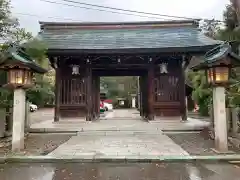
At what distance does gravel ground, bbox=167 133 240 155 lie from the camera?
6688 millimetres

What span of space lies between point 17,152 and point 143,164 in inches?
139

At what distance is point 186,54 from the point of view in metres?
12.1

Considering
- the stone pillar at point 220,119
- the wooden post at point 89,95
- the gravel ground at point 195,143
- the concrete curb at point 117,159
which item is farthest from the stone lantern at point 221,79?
the wooden post at point 89,95

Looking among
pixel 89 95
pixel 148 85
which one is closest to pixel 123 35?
pixel 148 85

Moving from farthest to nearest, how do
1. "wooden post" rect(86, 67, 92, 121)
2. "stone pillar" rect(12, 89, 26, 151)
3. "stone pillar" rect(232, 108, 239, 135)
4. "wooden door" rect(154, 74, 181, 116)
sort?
"wooden door" rect(154, 74, 181, 116) < "wooden post" rect(86, 67, 92, 121) < "stone pillar" rect(232, 108, 239, 135) < "stone pillar" rect(12, 89, 26, 151)

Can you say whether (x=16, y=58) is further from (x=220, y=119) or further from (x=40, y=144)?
(x=220, y=119)

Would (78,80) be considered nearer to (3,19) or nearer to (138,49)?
(138,49)

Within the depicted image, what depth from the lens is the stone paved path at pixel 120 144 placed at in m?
6.40

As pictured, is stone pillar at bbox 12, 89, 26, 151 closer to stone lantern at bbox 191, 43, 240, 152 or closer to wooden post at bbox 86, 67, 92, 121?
stone lantern at bbox 191, 43, 240, 152

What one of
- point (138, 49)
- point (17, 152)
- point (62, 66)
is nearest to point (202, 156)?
point (17, 152)

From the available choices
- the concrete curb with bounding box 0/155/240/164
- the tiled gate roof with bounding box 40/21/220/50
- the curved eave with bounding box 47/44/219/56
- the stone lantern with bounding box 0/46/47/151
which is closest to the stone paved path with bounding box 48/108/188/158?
the concrete curb with bounding box 0/155/240/164

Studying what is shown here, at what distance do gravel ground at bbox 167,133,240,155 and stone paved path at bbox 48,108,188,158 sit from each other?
28 cm

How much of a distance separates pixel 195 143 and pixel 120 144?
2436mm

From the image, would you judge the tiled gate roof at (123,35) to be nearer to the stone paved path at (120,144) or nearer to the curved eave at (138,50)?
the curved eave at (138,50)
